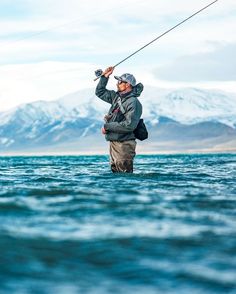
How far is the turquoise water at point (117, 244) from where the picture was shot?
14.7 feet

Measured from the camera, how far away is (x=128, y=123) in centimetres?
1337

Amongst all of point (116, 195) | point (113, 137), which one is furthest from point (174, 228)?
point (113, 137)

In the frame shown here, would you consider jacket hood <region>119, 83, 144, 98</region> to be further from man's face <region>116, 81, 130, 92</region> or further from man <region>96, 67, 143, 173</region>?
man's face <region>116, 81, 130, 92</region>

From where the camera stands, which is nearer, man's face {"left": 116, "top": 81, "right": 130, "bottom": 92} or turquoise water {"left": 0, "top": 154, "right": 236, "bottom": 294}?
turquoise water {"left": 0, "top": 154, "right": 236, "bottom": 294}

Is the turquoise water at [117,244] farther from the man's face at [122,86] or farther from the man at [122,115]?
the man's face at [122,86]

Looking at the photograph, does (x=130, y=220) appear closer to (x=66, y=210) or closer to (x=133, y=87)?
(x=66, y=210)

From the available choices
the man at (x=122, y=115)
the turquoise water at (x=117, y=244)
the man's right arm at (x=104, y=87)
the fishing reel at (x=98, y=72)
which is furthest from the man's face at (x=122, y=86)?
the turquoise water at (x=117, y=244)

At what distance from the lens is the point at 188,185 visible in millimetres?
11633

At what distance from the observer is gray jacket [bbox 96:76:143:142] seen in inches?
528

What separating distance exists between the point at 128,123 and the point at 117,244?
778 cm

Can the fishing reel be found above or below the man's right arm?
above

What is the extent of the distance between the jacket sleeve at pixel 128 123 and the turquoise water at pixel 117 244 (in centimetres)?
422

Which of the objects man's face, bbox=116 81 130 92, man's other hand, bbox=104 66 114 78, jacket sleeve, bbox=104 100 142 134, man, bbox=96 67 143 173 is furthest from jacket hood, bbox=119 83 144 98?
man's other hand, bbox=104 66 114 78

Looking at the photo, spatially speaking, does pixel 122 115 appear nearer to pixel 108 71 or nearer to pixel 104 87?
pixel 104 87
